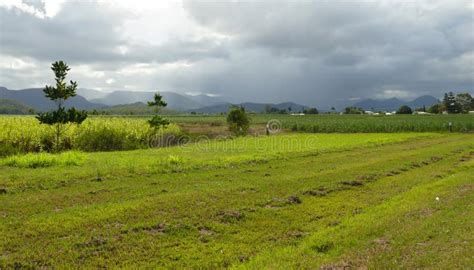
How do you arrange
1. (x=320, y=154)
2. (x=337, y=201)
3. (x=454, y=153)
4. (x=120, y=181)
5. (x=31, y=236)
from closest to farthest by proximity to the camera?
(x=31, y=236) → (x=337, y=201) → (x=120, y=181) → (x=320, y=154) → (x=454, y=153)

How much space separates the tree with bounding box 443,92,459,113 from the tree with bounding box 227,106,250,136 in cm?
12866

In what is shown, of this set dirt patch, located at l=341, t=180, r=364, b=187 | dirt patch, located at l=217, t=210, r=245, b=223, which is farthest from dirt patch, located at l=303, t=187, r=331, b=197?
dirt patch, located at l=217, t=210, r=245, b=223

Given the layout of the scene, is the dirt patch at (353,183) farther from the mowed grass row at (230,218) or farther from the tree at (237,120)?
the tree at (237,120)

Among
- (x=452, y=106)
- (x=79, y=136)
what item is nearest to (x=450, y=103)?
(x=452, y=106)

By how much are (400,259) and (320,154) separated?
64.1ft

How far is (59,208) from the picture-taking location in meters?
11.1

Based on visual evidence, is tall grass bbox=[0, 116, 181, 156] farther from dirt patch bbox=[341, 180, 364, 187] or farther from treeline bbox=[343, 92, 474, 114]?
treeline bbox=[343, 92, 474, 114]

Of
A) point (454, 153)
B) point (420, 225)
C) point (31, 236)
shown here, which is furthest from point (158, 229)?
point (454, 153)

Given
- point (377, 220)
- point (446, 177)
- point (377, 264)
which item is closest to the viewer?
point (377, 264)

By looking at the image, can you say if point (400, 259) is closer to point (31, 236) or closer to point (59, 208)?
point (31, 236)

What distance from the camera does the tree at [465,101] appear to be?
165m

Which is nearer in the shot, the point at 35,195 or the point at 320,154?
the point at 35,195

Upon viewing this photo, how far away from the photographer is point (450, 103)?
16012 centimetres

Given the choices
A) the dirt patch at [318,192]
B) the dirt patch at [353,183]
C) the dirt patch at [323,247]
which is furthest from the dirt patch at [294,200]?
the dirt patch at [323,247]
